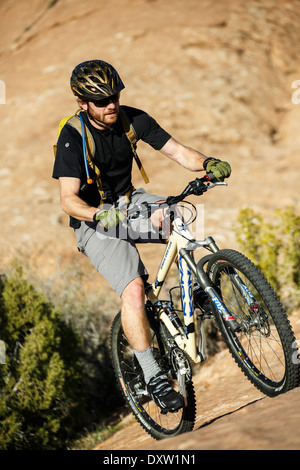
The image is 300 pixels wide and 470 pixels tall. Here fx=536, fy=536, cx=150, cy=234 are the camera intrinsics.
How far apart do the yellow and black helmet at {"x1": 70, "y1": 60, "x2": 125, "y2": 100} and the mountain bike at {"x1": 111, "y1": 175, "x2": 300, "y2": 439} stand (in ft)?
2.77

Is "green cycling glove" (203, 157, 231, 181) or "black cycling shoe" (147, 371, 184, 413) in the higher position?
"green cycling glove" (203, 157, 231, 181)

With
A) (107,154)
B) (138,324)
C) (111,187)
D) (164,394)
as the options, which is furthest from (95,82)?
(164,394)

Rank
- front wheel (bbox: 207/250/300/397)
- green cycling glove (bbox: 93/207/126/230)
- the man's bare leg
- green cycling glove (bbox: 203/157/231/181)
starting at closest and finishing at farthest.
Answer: front wheel (bbox: 207/250/300/397), green cycling glove (bbox: 93/207/126/230), green cycling glove (bbox: 203/157/231/181), the man's bare leg

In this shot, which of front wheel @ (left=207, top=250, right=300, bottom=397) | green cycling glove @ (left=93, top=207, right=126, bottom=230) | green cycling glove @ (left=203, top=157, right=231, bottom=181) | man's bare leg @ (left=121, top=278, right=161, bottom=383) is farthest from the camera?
man's bare leg @ (left=121, top=278, right=161, bottom=383)

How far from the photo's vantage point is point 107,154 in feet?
12.6

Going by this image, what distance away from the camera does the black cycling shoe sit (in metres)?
3.53

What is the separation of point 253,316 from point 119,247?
41.1 inches

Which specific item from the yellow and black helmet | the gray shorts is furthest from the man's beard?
the gray shorts

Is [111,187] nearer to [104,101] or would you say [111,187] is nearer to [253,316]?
[104,101]

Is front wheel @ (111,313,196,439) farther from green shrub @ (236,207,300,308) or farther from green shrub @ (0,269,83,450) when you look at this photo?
green shrub @ (236,207,300,308)
